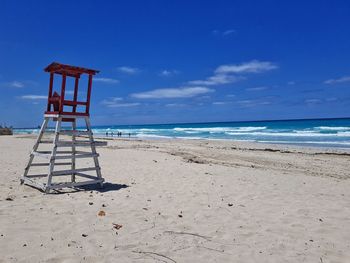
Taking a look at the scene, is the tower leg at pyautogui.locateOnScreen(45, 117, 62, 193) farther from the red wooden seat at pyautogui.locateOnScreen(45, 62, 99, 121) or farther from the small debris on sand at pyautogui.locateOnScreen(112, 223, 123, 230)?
the small debris on sand at pyautogui.locateOnScreen(112, 223, 123, 230)

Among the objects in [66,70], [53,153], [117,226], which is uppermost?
[66,70]

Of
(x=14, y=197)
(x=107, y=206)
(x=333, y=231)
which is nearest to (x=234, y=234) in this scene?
(x=333, y=231)

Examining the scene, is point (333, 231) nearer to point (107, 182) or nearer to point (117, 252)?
point (117, 252)

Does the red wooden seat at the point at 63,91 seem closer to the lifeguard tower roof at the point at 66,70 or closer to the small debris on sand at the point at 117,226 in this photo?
the lifeguard tower roof at the point at 66,70

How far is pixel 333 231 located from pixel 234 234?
1.70m

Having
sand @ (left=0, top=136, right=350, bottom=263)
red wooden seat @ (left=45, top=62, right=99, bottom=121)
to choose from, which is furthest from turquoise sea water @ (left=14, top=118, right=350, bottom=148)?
red wooden seat @ (left=45, top=62, right=99, bottom=121)

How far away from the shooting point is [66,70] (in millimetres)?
7848

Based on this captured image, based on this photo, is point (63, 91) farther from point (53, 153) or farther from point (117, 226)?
point (117, 226)

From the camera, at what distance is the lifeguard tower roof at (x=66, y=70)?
775 cm

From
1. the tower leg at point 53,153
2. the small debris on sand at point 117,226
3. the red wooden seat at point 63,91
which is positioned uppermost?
the red wooden seat at point 63,91

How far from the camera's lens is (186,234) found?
4.99m

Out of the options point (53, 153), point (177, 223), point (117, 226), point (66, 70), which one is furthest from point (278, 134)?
point (117, 226)

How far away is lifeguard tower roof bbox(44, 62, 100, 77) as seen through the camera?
775cm

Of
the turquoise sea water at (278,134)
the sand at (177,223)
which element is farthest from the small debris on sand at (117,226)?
the turquoise sea water at (278,134)
